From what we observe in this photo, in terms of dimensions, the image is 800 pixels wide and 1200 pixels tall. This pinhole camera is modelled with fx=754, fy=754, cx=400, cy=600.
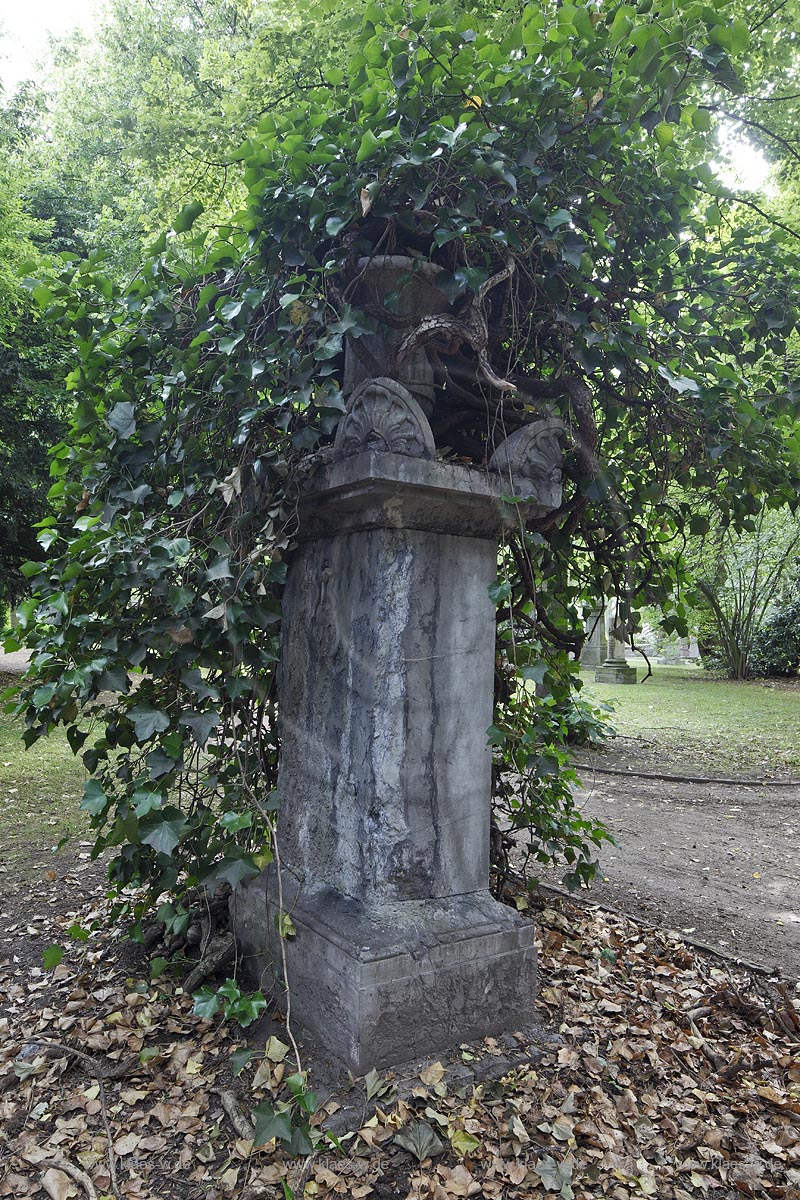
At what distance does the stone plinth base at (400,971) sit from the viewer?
2211mm

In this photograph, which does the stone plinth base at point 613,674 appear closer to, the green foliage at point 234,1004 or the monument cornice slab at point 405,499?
the monument cornice slab at point 405,499

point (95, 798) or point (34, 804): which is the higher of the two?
point (95, 798)

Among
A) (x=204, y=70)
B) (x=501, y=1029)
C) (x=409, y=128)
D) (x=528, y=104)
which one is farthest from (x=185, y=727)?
(x=204, y=70)

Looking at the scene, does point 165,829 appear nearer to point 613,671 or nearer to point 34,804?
point 34,804

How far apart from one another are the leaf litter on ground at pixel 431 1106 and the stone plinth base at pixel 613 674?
611 inches

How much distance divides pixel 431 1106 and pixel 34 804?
4764 millimetres

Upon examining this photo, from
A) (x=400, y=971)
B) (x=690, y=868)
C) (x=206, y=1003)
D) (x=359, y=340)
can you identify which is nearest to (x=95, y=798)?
(x=206, y=1003)

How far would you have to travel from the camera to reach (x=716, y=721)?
477 inches

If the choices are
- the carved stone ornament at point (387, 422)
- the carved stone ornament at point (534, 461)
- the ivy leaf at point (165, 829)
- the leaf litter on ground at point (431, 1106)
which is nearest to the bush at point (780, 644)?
the leaf litter on ground at point (431, 1106)

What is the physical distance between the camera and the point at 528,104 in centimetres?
219

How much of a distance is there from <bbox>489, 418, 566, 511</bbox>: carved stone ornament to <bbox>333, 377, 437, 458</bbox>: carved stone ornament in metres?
0.33

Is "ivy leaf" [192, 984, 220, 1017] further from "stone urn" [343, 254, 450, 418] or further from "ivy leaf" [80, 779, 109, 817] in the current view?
"stone urn" [343, 254, 450, 418]

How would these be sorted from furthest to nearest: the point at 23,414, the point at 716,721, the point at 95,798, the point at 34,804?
the point at 23,414
the point at 716,721
the point at 34,804
the point at 95,798

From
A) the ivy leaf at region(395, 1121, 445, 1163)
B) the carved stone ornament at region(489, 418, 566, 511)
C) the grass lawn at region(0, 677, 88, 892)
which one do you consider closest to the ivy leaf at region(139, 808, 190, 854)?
the ivy leaf at region(395, 1121, 445, 1163)
